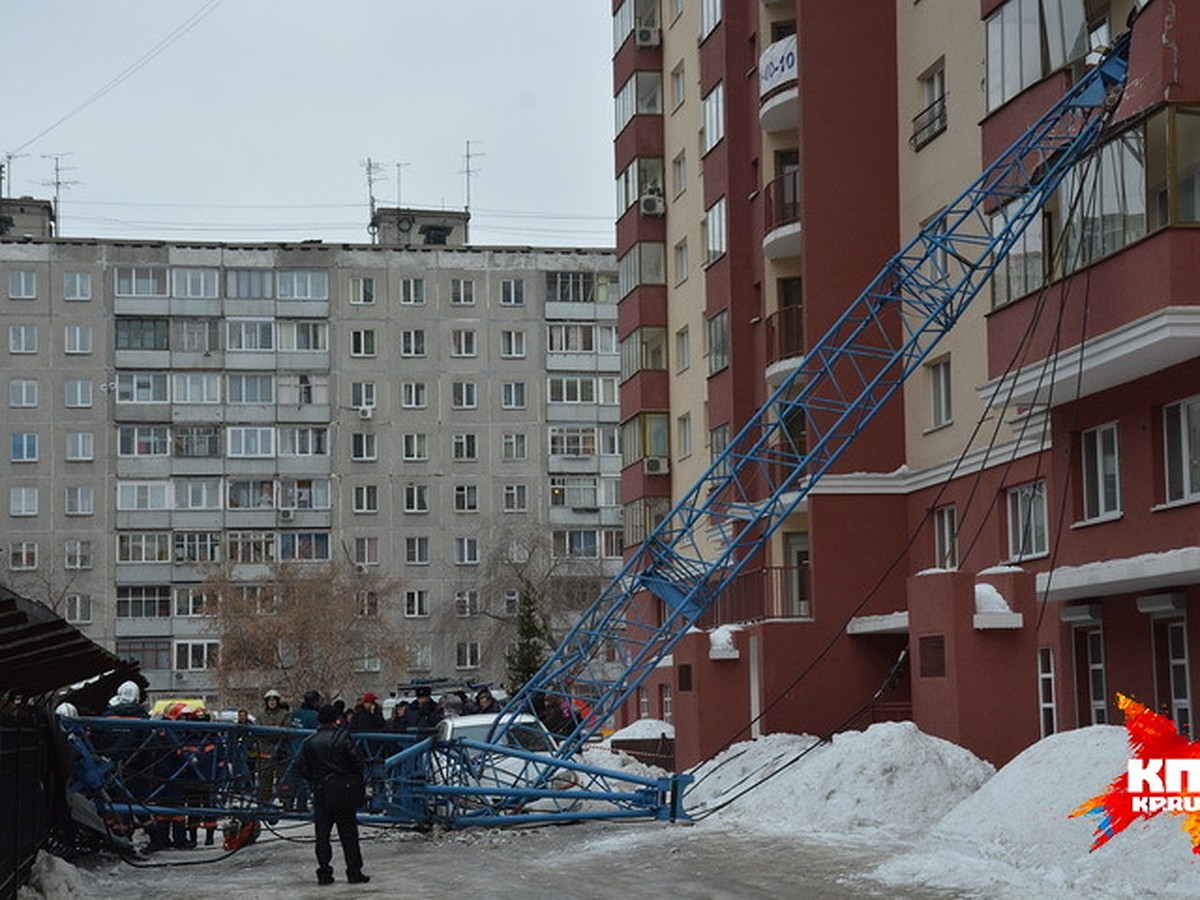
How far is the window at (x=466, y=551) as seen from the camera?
3716 inches

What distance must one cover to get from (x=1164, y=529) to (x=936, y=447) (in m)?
11.4

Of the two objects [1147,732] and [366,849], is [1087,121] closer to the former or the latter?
[1147,732]

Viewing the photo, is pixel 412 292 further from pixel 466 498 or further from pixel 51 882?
pixel 51 882

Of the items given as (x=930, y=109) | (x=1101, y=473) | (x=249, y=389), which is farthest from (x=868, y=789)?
(x=249, y=389)

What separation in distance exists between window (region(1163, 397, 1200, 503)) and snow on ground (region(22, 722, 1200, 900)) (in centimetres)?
402

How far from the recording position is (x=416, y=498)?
95.1 m

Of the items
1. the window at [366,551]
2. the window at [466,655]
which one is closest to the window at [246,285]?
the window at [366,551]

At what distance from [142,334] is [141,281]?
2.44 metres

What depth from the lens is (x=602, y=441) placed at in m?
97.3

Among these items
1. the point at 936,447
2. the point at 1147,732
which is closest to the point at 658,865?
the point at 1147,732

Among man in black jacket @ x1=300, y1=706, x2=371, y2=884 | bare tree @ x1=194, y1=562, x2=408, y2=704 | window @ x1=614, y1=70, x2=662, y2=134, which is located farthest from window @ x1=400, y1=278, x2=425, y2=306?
man in black jacket @ x1=300, y1=706, x2=371, y2=884

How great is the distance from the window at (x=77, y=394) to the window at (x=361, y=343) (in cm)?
1202

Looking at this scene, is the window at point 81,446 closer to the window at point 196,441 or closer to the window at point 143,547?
the window at point 196,441

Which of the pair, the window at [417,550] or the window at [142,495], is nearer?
the window at [142,495]
